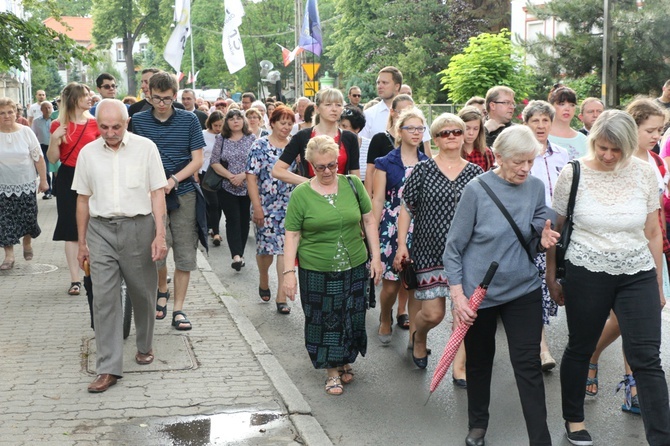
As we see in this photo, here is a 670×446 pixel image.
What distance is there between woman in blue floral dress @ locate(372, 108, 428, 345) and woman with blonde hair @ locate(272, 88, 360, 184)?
0.63 m

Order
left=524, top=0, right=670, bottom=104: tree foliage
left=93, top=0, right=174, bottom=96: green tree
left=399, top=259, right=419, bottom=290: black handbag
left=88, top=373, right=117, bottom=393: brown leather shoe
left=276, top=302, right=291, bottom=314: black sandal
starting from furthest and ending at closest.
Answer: left=93, top=0, right=174, bottom=96: green tree < left=524, top=0, right=670, bottom=104: tree foliage < left=276, top=302, right=291, bottom=314: black sandal < left=399, top=259, right=419, bottom=290: black handbag < left=88, top=373, right=117, bottom=393: brown leather shoe

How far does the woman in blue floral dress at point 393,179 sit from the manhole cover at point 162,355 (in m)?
1.69

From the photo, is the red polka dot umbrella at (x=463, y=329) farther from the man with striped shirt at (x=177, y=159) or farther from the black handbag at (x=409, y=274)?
the man with striped shirt at (x=177, y=159)

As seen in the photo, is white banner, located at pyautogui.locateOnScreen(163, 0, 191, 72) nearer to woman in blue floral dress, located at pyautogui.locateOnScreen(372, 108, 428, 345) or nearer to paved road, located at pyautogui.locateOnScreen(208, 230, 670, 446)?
paved road, located at pyautogui.locateOnScreen(208, 230, 670, 446)

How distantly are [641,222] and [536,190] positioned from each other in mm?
594

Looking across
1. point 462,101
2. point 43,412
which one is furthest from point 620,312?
point 462,101

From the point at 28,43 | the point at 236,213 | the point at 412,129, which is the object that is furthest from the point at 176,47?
the point at 412,129

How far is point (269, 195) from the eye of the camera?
31.9 feet

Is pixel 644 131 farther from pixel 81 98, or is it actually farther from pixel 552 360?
pixel 81 98

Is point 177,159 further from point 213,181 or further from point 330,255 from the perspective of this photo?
point 213,181

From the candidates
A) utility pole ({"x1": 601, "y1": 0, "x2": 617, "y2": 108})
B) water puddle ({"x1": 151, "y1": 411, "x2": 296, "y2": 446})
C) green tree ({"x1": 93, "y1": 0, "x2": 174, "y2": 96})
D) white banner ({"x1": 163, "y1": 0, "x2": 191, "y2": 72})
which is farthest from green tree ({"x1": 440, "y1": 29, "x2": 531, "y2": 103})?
green tree ({"x1": 93, "y1": 0, "x2": 174, "y2": 96})

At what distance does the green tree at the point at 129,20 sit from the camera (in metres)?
76.7

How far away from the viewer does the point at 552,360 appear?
7234mm

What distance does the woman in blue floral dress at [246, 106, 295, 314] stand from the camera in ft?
31.3
